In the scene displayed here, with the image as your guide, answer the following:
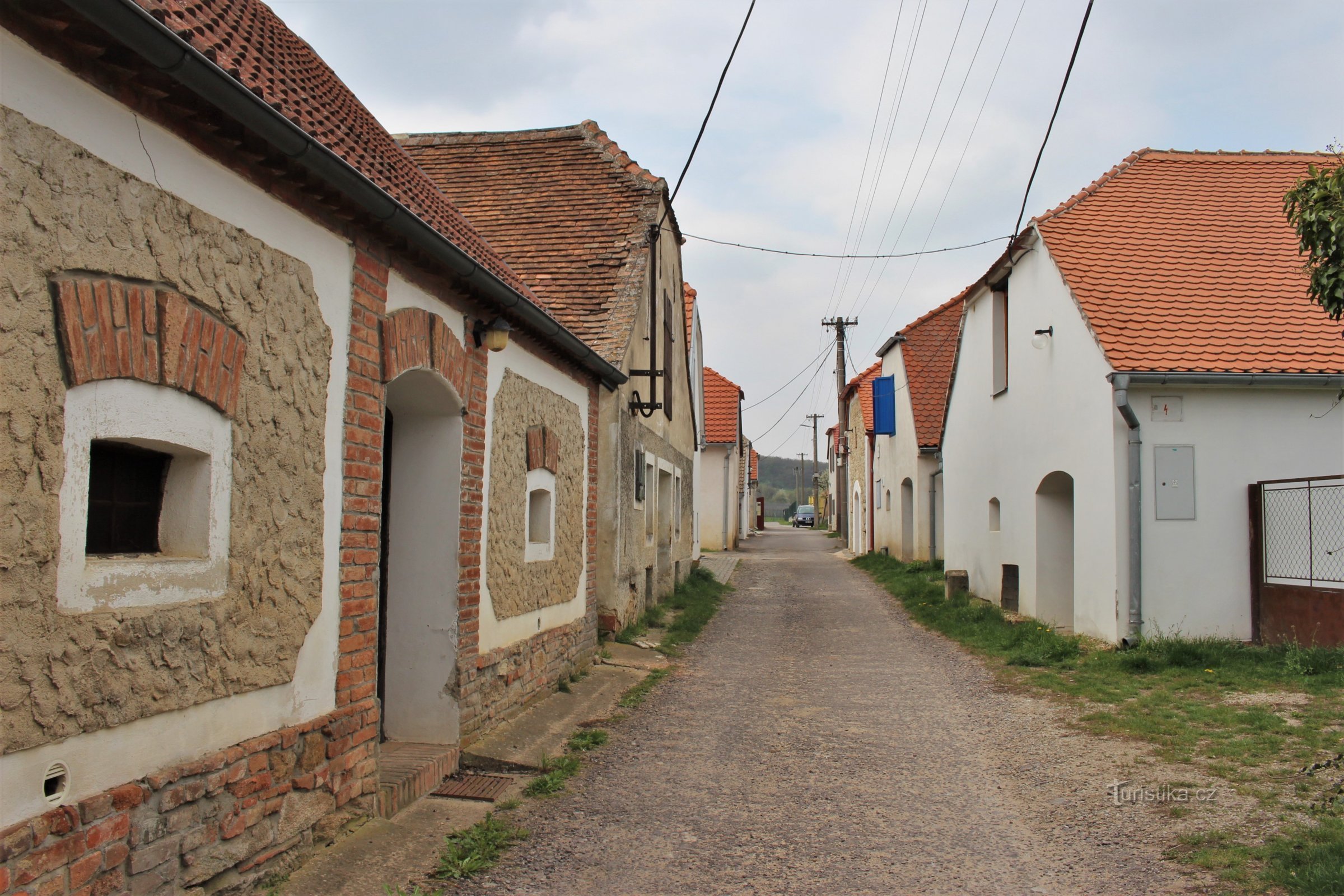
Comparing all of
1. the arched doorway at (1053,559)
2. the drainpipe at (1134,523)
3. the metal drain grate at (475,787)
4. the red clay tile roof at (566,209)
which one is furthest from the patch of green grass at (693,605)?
the metal drain grate at (475,787)

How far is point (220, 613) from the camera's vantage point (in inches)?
147

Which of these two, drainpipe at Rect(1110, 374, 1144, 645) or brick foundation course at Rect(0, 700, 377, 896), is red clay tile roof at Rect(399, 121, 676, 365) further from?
brick foundation course at Rect(0, 700, 377, 896)

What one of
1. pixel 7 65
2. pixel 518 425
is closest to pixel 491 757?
pixel 518 425

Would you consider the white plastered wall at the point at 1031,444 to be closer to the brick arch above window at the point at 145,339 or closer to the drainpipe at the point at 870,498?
the brick arch above window at the point at 145,339

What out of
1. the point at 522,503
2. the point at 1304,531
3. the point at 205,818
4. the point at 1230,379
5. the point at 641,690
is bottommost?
the point at 641,690

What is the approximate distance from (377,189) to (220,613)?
198cm

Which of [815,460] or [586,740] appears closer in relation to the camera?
[586,740]

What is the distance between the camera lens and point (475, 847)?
15.2 feet

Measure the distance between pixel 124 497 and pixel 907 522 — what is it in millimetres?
21192

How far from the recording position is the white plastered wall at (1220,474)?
33.3 feet

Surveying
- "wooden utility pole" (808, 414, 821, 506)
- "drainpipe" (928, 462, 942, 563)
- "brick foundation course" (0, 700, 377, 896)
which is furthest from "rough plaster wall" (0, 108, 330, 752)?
"wooden utility pole" (808, 414, 821, 506)

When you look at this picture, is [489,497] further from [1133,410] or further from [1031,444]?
[1031,444]

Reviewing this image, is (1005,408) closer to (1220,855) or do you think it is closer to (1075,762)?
(1075,762)

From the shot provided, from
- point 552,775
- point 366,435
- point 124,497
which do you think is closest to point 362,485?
point 366,435
